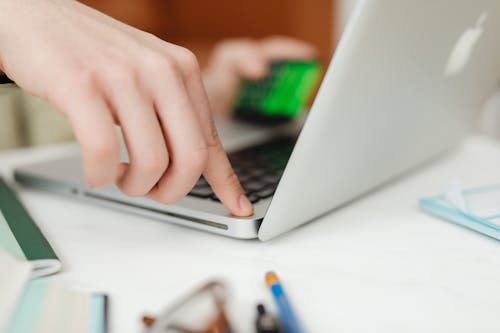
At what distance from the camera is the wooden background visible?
1.90m

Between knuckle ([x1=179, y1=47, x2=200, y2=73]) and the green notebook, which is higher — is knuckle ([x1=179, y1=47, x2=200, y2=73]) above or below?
above

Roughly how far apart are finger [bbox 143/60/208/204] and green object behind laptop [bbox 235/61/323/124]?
470mm

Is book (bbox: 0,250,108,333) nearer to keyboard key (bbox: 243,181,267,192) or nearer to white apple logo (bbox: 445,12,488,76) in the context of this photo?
keyboard key (bbox: 243,181,267,192)

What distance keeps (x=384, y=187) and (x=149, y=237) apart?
263 mm

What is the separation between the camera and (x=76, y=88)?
350 millimetres

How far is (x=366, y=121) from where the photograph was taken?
444 millimetres

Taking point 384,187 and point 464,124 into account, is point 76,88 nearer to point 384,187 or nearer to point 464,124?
point 384,187

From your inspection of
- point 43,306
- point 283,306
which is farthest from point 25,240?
point 283,306

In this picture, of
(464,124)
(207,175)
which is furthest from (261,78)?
(207,175)

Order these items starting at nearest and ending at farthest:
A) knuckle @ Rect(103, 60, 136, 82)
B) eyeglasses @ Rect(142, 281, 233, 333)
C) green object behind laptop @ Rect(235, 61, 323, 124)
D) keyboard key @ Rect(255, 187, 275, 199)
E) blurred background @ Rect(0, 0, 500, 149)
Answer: eyeglasses @ Rect(142, 281, 233, 333) → knuckle @ Rect(103, 60, 136, 82) → keyboard key @ Rect(255, 187, 275, 199) → green object behind laptop @ Rect(235, 61, 323, 124) → blurred background @ Rect(0, 0, 500, 149)

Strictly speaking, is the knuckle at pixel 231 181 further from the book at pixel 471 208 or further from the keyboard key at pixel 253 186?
the book at pixel 471 208

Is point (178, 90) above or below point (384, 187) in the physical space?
above

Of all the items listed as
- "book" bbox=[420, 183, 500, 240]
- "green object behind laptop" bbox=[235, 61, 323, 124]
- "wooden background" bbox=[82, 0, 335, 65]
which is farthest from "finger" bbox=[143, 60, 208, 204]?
"wooden background" bbox=[82, 0, 335, 65]

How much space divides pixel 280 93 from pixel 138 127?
1.70ft
